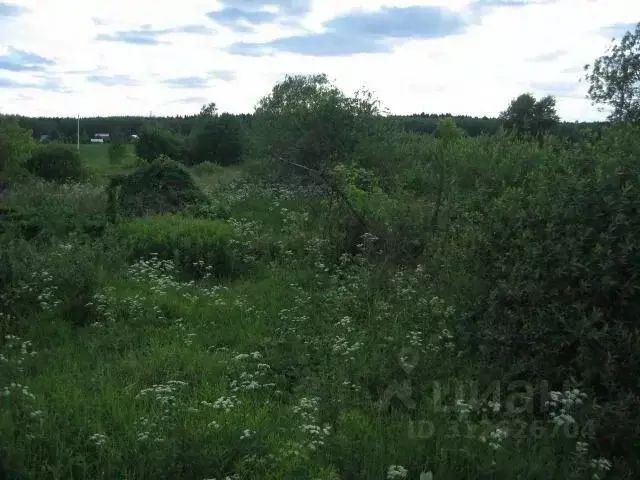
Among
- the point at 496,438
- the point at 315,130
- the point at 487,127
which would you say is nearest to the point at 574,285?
the point at 496,438

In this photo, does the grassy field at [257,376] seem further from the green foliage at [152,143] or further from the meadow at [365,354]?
the green foliage at [152,143]

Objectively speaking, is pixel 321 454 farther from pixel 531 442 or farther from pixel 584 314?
pixel 584 314

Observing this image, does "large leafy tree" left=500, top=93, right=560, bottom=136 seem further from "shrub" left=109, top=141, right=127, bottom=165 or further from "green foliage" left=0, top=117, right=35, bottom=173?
"green foliage" left=0, top=117, right=35, bottom=173

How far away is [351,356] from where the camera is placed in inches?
208

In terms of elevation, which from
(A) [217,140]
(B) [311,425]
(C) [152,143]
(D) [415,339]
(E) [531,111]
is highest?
(E) [531,111]

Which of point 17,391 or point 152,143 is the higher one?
point 152,143

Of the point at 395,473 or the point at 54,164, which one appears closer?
the point at 395,473

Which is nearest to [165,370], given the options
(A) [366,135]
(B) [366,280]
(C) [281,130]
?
(B) [366,280]

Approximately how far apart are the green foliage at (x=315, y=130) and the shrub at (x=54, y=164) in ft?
23.3

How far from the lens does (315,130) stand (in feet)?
56.9

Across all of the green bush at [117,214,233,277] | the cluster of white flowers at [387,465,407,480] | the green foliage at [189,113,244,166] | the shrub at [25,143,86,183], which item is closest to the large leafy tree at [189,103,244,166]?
the green foliage at [189,113,244,166]

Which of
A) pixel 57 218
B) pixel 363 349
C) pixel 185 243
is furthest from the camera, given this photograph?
pixel 57 218

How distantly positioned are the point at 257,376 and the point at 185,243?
14.4ft

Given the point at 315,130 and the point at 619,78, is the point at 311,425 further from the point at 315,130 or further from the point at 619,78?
the point at 619,78
